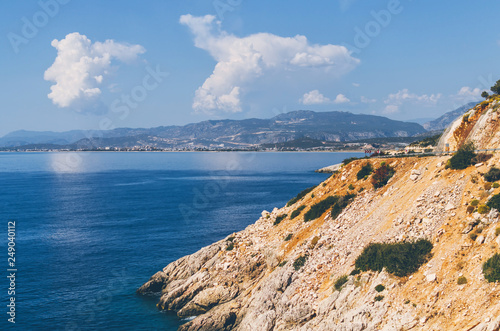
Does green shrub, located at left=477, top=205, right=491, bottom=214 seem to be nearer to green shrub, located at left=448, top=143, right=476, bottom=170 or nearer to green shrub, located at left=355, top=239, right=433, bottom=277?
green shrub, located at left=355, top=239, right=433, bottom=277

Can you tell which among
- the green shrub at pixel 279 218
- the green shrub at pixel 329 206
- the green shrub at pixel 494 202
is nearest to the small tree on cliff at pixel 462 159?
the green shrub at pixel 494 202

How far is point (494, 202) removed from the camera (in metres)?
32.0

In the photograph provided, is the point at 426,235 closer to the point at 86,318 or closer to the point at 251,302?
the point at 251,302

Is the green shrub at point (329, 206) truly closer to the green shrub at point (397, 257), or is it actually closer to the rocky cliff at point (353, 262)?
the rocky cliff at point (353, 262)

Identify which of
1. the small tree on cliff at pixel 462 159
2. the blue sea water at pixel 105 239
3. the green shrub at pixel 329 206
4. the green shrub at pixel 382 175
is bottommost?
the blue sea water at pixel 105 239

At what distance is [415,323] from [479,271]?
5862 mm

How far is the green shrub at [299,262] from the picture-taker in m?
41.4

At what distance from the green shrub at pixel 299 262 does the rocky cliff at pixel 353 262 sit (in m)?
0.11

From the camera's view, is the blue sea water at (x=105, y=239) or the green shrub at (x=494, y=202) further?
the blue sea water at (x=105, y=239)

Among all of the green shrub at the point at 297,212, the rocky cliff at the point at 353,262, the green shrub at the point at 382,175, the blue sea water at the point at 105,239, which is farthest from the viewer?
the green shrub at the point at 297,212

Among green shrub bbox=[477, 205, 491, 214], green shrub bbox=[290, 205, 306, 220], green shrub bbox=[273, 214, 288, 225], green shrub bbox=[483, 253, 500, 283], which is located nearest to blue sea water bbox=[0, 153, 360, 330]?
green shrub bbox=[273, 214, 288, 225]

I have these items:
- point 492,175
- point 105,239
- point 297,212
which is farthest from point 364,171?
point 105,239

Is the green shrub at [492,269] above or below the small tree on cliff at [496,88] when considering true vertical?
below

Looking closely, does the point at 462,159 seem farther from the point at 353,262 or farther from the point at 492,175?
the point at 353,262
